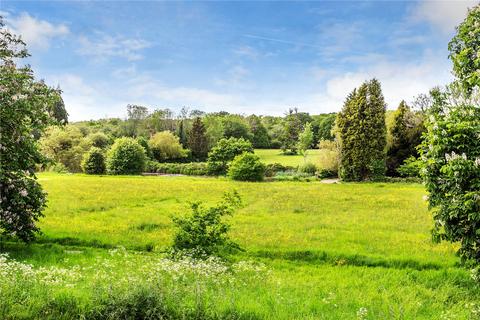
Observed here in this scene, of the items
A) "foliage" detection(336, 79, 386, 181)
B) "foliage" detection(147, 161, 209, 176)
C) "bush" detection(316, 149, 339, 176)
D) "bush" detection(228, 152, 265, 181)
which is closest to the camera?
"bush" detection(228, 152, 265, 181)

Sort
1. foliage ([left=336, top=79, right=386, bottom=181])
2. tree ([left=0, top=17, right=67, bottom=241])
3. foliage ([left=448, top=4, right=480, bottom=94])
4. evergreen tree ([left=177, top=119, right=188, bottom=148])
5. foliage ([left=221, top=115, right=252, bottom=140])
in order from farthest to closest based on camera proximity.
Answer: foliage ([left=221, top=115, right=252, bottom=140]), evergreen tree ([left=177, top=119, right=188, bottom=148]), foliage ([left=336, top=79, right=386, bottom=181]), tree ([left=0, top=17, right=67, bottom=241]), foliage ([left=448, top=4, right=480, bottom=94])

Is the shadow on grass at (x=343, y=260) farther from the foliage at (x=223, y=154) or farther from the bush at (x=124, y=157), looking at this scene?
the bush at (x=124, y=157)

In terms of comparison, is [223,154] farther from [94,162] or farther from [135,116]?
[135,116]

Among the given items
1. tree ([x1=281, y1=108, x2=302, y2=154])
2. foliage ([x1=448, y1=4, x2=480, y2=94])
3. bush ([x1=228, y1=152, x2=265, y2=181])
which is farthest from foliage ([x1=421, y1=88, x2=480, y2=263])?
tree ([x1=281, y1=108, x2=302, y2=154])

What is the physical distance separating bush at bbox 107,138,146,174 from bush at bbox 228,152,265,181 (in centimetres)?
1706

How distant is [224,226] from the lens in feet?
36.5

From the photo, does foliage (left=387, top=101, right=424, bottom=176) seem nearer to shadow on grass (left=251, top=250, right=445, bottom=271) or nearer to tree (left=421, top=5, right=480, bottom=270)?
shadow on grass (left=251, top=250, right=445, bottom=271)

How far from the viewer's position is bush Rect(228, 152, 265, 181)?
41781 mm

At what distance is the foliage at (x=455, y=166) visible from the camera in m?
7.03

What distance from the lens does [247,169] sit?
137ft

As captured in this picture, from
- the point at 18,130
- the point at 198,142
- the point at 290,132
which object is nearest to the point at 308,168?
the point at 198,142

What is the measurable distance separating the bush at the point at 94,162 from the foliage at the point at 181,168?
7667 millimetres

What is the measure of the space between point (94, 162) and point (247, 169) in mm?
24258

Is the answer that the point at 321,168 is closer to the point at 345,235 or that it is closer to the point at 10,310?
the point at 345,235
